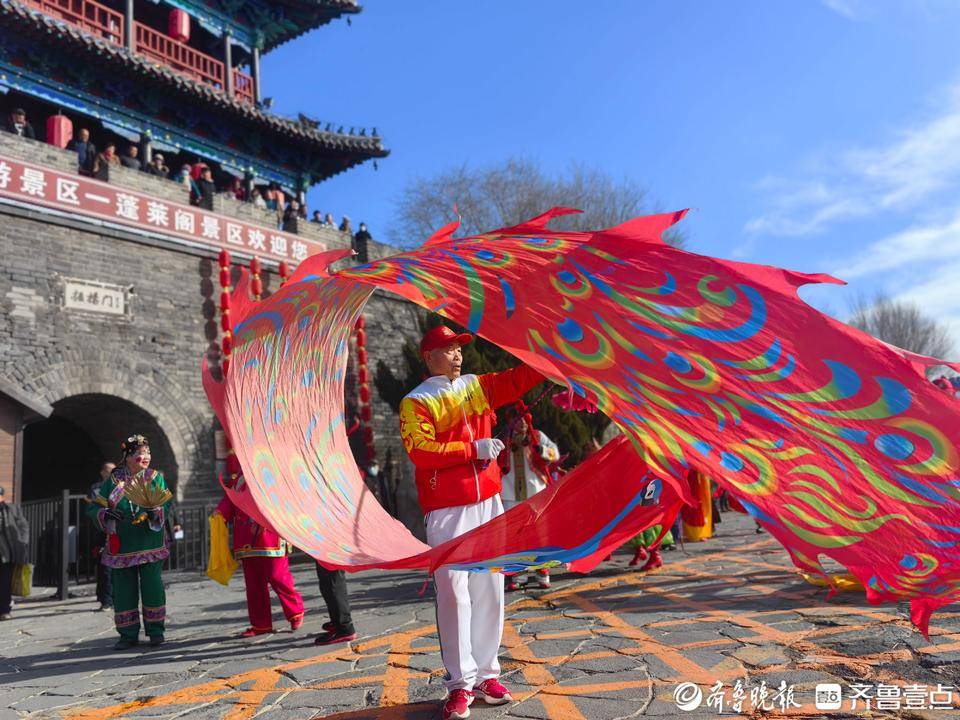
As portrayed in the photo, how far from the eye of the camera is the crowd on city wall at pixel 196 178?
43.5ft

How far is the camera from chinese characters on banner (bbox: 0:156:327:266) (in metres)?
12.0

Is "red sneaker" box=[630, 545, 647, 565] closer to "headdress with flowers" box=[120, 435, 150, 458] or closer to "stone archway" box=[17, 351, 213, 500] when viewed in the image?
"headdress with flowers" box=[120, 435, 150, 458]

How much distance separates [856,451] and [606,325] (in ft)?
2.81

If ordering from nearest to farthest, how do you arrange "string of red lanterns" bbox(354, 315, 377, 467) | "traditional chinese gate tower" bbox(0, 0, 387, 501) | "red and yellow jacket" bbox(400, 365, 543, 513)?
"red and yellow jacket" bbox(400, 365, 543, 513), "traditional chinese gate tower" bbox(0, 0, 387, 501), "string of red lanterns" bbox(354, 315, 377, 467)

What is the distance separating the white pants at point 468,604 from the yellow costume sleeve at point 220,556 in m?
3.15

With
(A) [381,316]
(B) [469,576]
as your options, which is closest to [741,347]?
(B) [469,576]

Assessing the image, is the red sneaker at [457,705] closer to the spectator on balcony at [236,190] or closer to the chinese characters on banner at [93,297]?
the chinese characters on banner at [93,297]

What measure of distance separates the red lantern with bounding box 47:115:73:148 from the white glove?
14.6 metres

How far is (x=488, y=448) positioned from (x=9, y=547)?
661 cm

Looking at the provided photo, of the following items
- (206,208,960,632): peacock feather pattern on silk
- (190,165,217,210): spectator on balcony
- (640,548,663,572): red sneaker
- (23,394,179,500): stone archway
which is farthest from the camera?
(190,165,217,210): spectator on balcony

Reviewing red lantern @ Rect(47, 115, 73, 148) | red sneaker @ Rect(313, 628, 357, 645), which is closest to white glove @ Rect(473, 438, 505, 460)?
red sneaker @ Rect(313, 628, 357, 645)

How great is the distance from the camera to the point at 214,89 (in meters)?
16.8

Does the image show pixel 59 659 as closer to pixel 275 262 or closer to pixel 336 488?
pixel 336 488

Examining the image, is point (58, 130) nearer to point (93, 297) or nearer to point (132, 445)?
point (93, 297)
